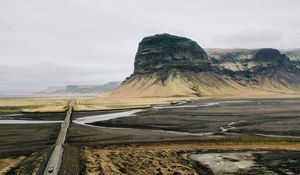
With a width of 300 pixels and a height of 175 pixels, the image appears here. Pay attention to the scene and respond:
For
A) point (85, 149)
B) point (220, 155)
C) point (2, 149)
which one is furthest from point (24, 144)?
point (220, 155)

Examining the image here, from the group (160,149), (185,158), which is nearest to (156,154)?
(160,149)

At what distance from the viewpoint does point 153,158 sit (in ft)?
126

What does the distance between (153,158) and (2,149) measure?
21.9 metres

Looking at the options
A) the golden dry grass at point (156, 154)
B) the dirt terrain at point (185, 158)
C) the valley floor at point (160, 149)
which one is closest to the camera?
the dirt terrain at point (185, 158)

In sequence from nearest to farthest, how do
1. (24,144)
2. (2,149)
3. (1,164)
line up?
1. (1,164)
2. (2,149)
3. (24,144)

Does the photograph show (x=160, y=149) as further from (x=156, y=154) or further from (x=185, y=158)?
(x=185, y=158)

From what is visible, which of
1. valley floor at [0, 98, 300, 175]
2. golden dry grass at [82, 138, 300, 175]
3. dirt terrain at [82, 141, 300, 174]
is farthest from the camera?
valley floor at [0, 98, 300, 175]

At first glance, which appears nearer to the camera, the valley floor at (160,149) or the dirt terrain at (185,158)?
the dirt terrain at (185,158)

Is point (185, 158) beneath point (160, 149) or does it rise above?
beneath

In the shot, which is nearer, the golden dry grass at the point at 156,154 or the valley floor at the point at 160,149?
the golden dry grass at the point at 156,154

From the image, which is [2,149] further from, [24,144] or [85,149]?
[85,149]

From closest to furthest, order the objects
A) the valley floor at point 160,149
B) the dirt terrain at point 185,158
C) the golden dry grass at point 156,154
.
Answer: the dirt terrain at point 185,158 → the golden dry grass at point 156,154 → the valley floor at point 160,149

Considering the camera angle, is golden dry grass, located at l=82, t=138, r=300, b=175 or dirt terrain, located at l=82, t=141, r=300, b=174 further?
golden dry grass, located at l=82, t=138, r=300, b=175

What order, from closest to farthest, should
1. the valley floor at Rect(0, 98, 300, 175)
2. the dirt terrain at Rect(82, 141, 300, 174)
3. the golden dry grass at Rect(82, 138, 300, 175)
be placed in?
the dirt terrain at Rect(82, 141, 300, 174)
the golden dry grass at Rect(82, 138, 300, 175)
the valley floor at Rect(0, 98, 300, 175)
